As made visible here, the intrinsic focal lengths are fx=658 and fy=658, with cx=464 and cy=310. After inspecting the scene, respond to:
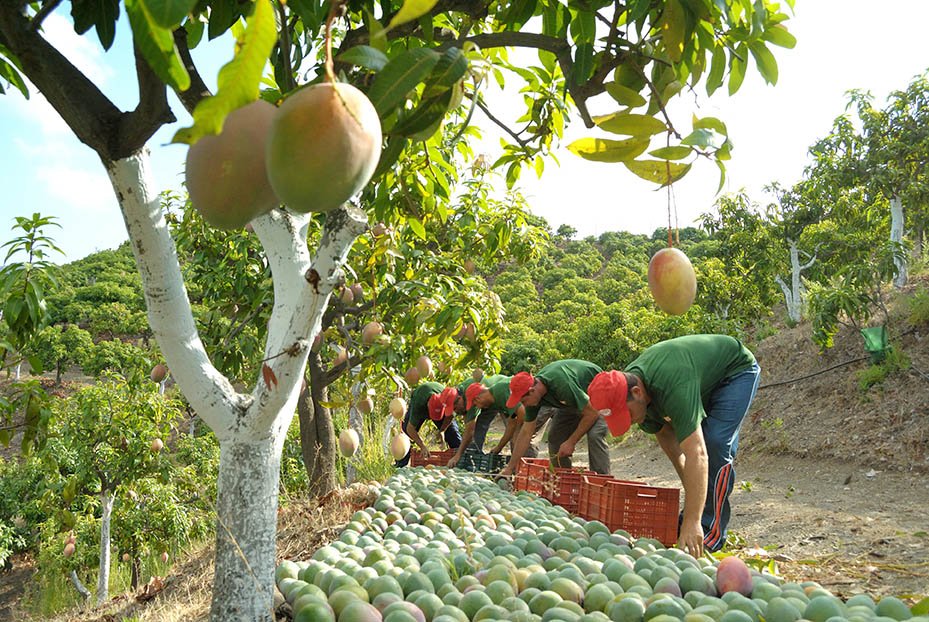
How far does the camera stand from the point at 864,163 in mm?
11820

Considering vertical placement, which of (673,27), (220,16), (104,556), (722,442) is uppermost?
(673,27)

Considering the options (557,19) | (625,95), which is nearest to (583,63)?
(625,95)

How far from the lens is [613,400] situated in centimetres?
312

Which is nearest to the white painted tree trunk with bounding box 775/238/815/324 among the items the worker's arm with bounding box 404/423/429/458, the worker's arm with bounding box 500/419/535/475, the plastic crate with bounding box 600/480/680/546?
the worker's arm with bounding box 404/423/429/458

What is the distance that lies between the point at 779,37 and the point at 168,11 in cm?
131

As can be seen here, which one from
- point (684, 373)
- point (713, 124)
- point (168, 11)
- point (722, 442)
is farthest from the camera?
point (722, 442)

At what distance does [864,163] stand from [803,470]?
7.43 m

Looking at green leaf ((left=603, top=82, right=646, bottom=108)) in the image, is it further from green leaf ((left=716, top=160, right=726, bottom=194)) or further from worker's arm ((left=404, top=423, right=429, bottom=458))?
worker's arm ((left=404, top=423, right=429, bottom=458))

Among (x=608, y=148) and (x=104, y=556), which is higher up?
(x=608, y=148)

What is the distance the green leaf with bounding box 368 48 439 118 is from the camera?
79 centimetres

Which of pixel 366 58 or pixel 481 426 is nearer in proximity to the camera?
pixel 366 58

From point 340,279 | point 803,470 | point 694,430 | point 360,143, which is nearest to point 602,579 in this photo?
point 694,430

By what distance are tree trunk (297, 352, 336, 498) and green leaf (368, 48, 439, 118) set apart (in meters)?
4.61

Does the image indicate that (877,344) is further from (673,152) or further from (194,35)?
(194,35)
